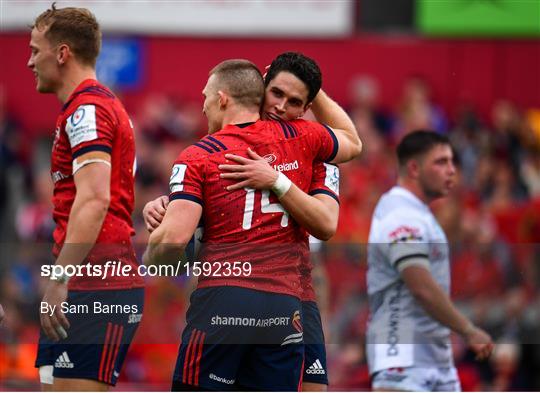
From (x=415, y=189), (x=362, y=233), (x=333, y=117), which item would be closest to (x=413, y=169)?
(x=415, y=189)

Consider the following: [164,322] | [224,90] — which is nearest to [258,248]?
[224,90]

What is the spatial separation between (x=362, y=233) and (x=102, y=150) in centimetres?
637

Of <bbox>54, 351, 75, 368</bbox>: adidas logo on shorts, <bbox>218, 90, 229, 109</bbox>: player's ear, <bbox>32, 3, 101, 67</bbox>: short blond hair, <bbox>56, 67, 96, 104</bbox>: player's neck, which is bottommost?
<bbox>54, 351, 75, 368</bbox>: adidas logo on shorts

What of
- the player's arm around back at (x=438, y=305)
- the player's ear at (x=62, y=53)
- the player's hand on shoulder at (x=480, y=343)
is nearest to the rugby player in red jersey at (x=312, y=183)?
the player's ear at (x=62, y=53)

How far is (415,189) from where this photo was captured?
808 centimetres

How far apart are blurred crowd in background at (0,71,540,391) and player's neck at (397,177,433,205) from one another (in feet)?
3.36

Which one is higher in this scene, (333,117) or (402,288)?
(333,117)

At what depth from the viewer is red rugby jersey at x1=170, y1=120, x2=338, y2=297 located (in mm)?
6051

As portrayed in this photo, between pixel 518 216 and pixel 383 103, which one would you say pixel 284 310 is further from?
pixel 383 103

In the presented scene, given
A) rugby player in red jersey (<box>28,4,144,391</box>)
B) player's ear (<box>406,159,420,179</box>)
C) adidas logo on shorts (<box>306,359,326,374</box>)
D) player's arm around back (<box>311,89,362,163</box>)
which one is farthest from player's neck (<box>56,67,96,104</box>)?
player's ear (<box>406,159,420,179</box>)

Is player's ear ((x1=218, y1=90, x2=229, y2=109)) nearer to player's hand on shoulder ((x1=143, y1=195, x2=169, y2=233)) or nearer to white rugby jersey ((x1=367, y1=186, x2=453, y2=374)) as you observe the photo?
player's hand on shoulder ((x1=143, y1=195, x2=169, y2=233))

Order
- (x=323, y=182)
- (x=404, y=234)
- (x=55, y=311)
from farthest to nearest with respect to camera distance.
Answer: (x=404, y=234)
(x=323, y=182)
(x=55, y=311)

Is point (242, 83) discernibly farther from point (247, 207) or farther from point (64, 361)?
point (64, 361)

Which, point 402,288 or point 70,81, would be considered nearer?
point 70,81
